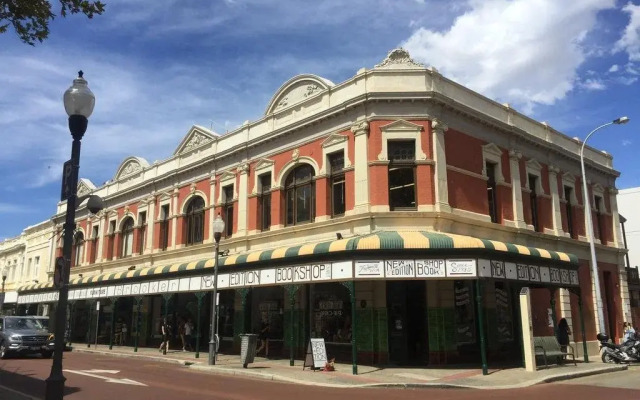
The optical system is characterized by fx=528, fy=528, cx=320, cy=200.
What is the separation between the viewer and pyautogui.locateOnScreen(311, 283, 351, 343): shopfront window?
803 inches

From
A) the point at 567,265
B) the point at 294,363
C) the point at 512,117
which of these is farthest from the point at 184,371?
the point at 512,117

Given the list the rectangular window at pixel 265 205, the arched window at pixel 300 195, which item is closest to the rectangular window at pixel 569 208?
the arched window at pixel 300 195

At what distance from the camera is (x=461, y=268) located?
16484 mm

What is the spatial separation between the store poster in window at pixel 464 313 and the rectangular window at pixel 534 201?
663 centimetres

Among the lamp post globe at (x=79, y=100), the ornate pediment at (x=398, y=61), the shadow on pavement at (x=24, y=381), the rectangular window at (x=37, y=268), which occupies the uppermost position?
the ornate pediment at (x=398, y=61)

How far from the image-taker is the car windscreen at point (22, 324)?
2277cm

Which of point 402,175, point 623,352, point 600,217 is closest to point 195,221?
point 402,175

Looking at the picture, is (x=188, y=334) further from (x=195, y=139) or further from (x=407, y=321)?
(x=407, y=321)

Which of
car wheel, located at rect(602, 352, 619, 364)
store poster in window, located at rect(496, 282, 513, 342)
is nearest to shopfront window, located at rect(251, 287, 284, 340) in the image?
store poster in window, located at rect(496, 282, 513, 342)

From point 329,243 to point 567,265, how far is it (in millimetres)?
9628

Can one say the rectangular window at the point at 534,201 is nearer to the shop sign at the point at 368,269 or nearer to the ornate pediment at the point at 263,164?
the shop sign at the point at 368,269

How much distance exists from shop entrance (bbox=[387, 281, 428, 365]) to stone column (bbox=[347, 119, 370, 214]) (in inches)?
124

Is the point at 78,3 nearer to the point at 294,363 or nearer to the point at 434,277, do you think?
the point at 434,277

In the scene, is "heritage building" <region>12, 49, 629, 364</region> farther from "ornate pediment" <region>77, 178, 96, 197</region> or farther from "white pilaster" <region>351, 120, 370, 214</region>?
"ornate pediment" <region>77, 178, 96, 197</region>
